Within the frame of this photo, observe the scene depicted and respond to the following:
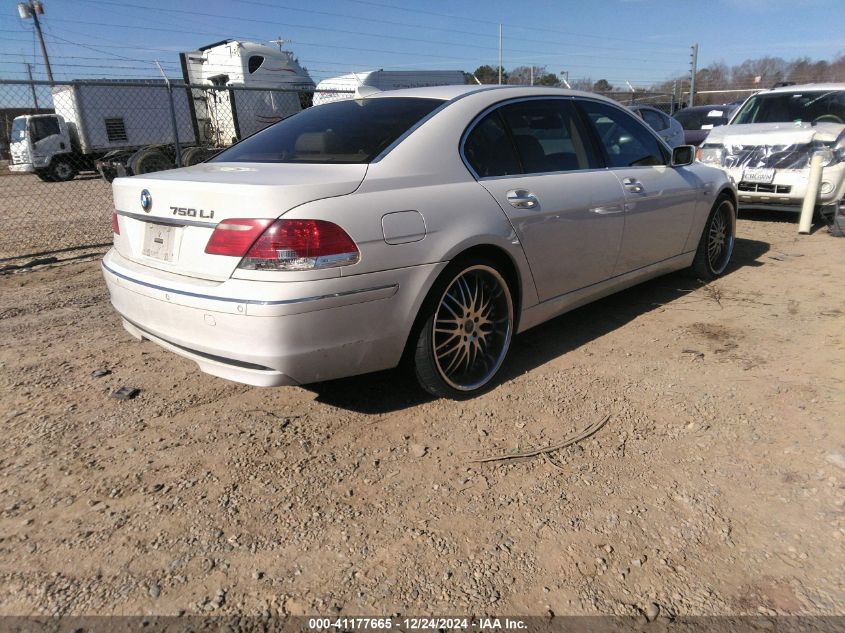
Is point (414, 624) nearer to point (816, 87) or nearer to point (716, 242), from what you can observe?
point (716, 242)

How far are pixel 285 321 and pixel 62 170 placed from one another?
20187 mm

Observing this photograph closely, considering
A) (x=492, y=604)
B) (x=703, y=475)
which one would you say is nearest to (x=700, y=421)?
(x=703, y=475)

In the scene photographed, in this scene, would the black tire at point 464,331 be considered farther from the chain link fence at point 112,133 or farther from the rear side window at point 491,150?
the chain link fence at point 112,133

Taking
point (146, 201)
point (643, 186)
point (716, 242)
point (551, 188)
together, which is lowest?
point (716, 242)

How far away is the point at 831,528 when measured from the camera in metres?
2.23

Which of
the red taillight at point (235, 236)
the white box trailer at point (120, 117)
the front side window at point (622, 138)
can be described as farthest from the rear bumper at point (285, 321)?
the white box trailer at point (120, 117)

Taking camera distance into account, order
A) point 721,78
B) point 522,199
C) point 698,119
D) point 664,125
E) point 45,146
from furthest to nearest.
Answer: point 721,78
point 45,146
point 698,119
point 664,125
point 522,199

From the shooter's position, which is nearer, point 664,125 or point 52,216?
point 52,216

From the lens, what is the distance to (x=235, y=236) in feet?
8.27

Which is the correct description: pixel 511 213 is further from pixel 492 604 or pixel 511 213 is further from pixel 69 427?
pixel 69 427

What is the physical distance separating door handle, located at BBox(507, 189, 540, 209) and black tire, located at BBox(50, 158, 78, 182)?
19.4 meters

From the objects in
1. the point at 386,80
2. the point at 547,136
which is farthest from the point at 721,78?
the point at 547,136

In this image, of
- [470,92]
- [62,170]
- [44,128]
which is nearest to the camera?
[470,92]

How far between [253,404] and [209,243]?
39.4 inches
